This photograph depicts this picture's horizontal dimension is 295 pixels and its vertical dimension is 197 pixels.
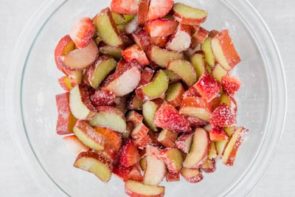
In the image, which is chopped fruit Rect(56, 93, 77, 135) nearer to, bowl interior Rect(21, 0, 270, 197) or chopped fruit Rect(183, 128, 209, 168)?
bowl interior Rect(21, 0, 270, 197)

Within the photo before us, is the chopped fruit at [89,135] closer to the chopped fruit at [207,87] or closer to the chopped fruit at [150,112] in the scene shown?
the chopped fruit at [150,112]

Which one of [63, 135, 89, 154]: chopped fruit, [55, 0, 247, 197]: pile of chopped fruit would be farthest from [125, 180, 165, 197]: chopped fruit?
[63, 135, 89, 154]: chopped fruit

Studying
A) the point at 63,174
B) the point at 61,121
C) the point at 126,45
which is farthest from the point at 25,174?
the point at 126,45

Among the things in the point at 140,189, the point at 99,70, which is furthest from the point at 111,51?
the point at 140,189

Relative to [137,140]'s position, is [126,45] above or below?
above

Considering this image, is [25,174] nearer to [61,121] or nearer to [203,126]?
[61,121]

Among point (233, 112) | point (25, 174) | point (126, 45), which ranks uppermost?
point (126, 45)
